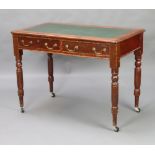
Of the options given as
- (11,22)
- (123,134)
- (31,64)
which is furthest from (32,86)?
(123,134)

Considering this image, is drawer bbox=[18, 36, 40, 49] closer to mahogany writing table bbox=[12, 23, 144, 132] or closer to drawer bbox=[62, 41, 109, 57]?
mahogany writing table bbox=[12, 23, 144, 132]

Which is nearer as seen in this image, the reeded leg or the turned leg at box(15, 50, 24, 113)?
the reeded leg

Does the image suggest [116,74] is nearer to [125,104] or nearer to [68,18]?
[125,104]

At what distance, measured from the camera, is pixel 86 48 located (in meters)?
3.83

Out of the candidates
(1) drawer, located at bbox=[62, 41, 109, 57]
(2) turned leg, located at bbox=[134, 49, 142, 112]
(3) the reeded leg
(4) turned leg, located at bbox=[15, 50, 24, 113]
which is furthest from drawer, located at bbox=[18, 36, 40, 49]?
(2) turned leg, located at bbox=[134, 49, 142, 112]

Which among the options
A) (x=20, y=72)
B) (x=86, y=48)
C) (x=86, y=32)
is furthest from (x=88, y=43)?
(x=20, y=72)

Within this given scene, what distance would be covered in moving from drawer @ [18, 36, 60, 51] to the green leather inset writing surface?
12 centimetres

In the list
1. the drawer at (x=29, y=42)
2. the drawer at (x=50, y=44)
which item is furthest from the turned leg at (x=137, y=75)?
the drawer at (x=29, y=42)

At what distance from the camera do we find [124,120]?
13.9ft

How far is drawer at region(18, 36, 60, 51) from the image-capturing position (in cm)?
400

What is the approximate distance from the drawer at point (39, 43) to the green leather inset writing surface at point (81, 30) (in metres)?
0.12

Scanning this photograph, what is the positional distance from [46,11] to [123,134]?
2121mm

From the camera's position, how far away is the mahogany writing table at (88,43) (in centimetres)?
373

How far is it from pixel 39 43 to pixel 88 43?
555 mm
